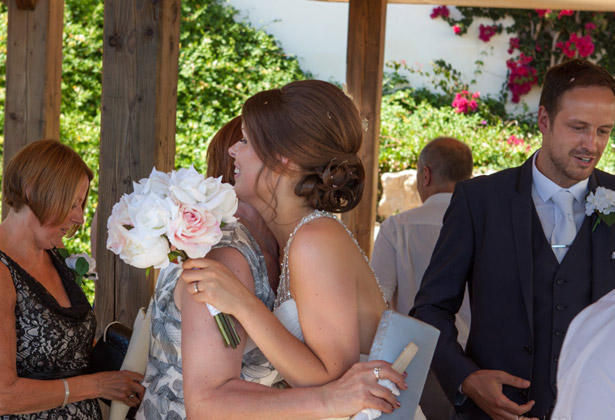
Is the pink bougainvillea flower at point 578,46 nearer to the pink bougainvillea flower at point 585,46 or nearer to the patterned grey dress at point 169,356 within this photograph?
the pink bougainvillea flower at point 585,46

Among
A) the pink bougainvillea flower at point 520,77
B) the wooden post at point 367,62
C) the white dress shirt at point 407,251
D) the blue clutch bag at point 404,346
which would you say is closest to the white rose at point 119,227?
the blue clutch bag at point 404,346

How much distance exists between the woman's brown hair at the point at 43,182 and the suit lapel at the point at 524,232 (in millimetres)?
1609

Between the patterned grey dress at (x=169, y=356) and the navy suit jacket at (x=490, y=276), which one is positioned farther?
the navy suit jacket at (x=490, y=276)

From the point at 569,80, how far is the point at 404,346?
49.4 inches

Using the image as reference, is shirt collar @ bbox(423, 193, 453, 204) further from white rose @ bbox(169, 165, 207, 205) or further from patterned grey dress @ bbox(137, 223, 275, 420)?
white rose @ bbox(169, 165, 207, 205)

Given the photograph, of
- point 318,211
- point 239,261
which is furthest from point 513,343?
point 239,261

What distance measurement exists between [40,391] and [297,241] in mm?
1193

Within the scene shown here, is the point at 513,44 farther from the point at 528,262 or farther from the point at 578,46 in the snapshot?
the point at 528,262

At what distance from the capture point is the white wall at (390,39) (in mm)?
11742

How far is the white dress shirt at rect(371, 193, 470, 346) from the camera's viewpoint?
4602mm

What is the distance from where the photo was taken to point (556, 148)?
280 cm

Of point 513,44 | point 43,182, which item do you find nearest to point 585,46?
point 513,44

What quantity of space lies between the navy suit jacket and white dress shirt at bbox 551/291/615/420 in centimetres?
135

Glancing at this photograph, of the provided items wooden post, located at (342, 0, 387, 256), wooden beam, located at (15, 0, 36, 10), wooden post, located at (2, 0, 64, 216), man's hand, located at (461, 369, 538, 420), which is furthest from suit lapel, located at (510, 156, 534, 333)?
wooden beam, located at (15, 0, 36, 10)
